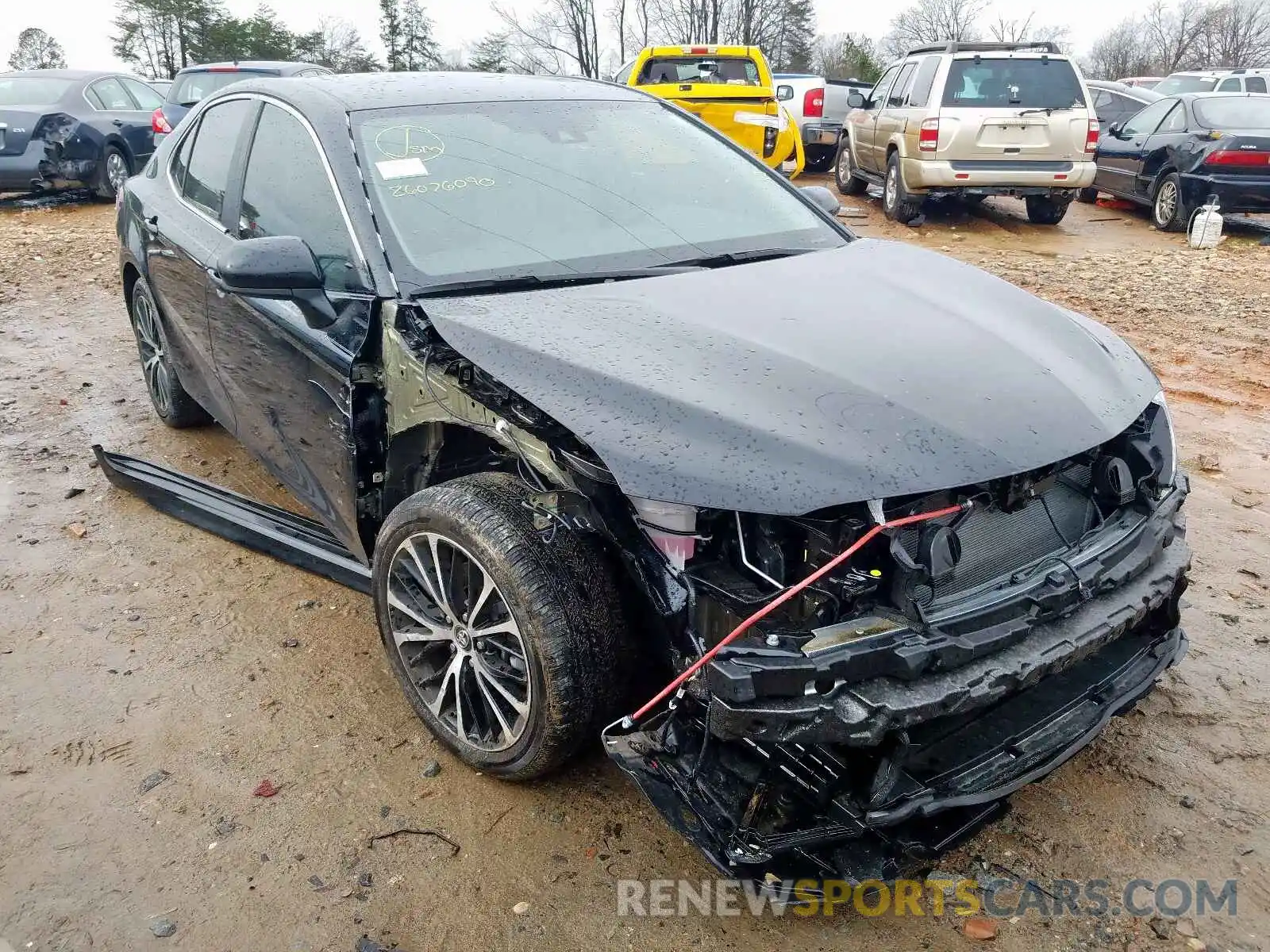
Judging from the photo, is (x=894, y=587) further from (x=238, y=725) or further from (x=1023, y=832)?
(x=238, y=725)

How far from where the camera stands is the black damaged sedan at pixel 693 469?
6.71ft

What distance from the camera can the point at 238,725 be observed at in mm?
2939

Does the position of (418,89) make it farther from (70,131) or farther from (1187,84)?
(1187,84)

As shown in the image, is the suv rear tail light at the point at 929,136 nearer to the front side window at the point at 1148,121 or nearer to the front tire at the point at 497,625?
the front side window at the point at 1148,121

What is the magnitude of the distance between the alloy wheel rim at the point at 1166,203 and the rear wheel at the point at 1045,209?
999 mm

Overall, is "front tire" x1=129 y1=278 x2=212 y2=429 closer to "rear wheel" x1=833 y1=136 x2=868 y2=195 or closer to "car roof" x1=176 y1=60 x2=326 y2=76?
"car roof" x1=176 y1=60 x2=326 y2=76

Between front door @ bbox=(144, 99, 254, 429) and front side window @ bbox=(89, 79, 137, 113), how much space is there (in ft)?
32.0

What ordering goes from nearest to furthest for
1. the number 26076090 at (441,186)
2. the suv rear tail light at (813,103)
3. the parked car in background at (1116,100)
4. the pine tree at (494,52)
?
the number 26076090 at (441,186) < the parked car in background at (1116,100) < the suv rear tail light at (813,103) < the pine tree at (494,52)

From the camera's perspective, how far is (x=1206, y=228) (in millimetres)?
10039

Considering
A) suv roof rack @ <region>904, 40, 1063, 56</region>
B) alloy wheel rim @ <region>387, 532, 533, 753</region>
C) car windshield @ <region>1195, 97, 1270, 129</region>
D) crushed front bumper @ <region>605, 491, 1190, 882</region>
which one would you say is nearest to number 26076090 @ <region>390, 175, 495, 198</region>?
alloy wheel rim @ <region>387, 532, 533, 753</region>

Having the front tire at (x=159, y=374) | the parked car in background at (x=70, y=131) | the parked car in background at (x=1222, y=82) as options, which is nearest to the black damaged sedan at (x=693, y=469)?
the front tire at (x=159, y=374)

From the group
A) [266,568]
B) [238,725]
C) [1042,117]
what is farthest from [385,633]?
[1042,117]

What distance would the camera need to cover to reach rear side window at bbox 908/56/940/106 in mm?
10867

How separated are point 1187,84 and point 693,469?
19.4 m
